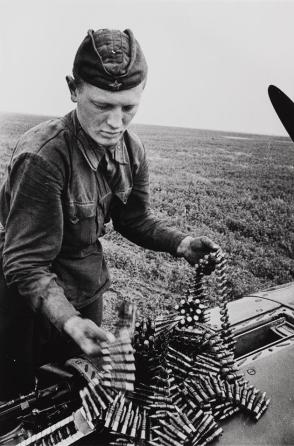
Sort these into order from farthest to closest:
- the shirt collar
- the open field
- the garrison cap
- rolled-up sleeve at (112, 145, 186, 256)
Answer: the open field < rolled-up sleeve at (112, 145, 186, 256) < the shirt collar < the garrison cap

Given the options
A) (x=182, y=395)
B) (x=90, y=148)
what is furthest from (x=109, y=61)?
(x=182, y=395)

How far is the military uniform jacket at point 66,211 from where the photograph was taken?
2176 millimetres

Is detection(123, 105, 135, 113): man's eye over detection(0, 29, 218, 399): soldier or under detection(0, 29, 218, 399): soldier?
over

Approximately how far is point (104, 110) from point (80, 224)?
75 centimetres

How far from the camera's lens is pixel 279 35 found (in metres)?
5.90

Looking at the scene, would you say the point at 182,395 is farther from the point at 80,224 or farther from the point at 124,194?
the point at 124,194

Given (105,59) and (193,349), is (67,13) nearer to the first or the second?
(105,59)

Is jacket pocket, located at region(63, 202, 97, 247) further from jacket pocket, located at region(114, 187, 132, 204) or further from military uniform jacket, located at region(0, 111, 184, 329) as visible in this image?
jacket pocket, located at region(114, 187, 132, 204)

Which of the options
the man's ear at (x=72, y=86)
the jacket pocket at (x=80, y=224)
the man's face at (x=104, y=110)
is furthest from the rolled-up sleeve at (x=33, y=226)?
the man's ear at (x=72, y=86)

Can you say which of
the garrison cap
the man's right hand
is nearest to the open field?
the man's right hand

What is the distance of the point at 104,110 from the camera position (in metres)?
2.21

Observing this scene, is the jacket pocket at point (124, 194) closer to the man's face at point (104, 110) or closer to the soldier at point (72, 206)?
the soldier at point (72, 206)

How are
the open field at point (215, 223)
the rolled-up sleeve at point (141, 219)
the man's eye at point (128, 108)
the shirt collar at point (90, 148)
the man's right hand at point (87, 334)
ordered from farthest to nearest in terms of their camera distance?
the open field at point (215, 223)
the rolled-up sleeve at point (141, 219)
the shirt collar at point (90, 148)
the man's eye at point (128, 108)
the man's right hand at point (87, 334)

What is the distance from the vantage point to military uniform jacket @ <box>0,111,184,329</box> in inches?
85.7
